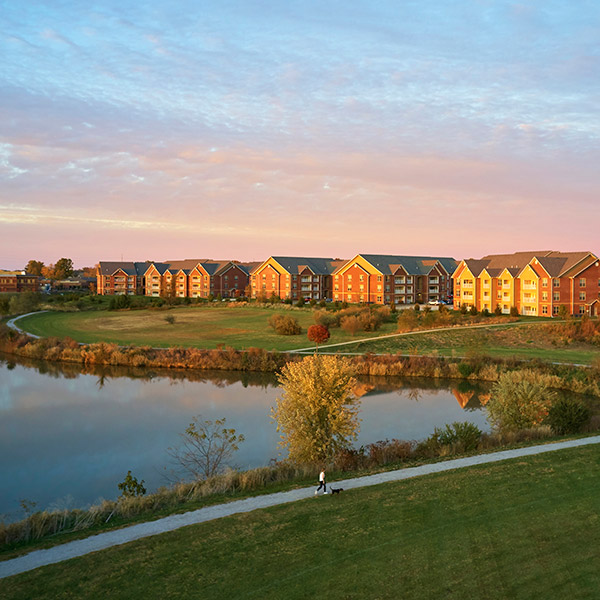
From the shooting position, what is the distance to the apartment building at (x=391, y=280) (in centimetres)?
7712

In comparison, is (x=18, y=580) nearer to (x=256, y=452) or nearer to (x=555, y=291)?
(x=256, y=452)

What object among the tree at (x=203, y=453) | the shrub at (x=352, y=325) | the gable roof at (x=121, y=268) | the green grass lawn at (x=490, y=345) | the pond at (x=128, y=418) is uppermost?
the gable roof at (x=121, y=268)

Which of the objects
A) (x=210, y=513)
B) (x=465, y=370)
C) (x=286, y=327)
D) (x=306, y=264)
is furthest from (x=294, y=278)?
(x=210, y=513)

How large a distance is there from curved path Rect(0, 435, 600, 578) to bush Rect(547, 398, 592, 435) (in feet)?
9.10

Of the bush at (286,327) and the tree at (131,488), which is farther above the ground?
the bush at (286,327)

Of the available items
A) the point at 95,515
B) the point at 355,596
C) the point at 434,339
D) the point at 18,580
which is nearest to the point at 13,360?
the point at 434,339

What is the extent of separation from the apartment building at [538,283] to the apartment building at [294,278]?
26.3 metres

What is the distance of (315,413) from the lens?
1667 cm

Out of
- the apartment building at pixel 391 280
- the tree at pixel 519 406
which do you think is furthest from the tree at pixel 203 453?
the apartment building at pixel 391 280

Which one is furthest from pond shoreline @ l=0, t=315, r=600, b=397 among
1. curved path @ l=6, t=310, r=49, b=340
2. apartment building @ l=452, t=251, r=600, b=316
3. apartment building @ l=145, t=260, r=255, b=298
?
apartment building @ l=145, t=260, r=255, b=298

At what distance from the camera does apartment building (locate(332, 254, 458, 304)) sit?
77125 millimetres

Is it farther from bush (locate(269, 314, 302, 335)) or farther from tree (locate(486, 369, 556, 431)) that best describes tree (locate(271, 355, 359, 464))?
bush (locate(269, 314, 302, 335))

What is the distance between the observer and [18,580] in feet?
28.2

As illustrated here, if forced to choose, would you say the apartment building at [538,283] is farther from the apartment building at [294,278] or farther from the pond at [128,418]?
the pond at [128,418]
